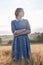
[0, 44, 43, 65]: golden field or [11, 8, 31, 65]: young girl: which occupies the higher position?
[11, 8, 31, 65]: young girl

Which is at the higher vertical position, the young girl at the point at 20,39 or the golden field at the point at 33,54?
the young girl at the point at 20,39

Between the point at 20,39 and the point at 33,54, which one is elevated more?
the point at 20,39

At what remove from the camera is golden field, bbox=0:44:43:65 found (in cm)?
175

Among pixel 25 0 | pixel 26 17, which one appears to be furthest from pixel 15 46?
pixel 25 0

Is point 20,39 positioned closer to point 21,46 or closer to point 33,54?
point 21,46

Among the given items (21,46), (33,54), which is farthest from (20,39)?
(33,54)

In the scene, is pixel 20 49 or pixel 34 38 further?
pixel 34 38

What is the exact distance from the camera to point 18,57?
169 cm

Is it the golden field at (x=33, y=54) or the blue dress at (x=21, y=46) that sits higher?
the blue dress at (x=21, y=46)

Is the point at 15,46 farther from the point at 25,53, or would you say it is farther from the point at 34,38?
the point at 34,38

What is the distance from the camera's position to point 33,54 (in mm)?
1758

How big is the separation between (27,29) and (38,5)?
13.6 inches

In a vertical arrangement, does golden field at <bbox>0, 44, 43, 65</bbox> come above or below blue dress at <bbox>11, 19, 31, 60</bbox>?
below

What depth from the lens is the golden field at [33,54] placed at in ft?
5.74
